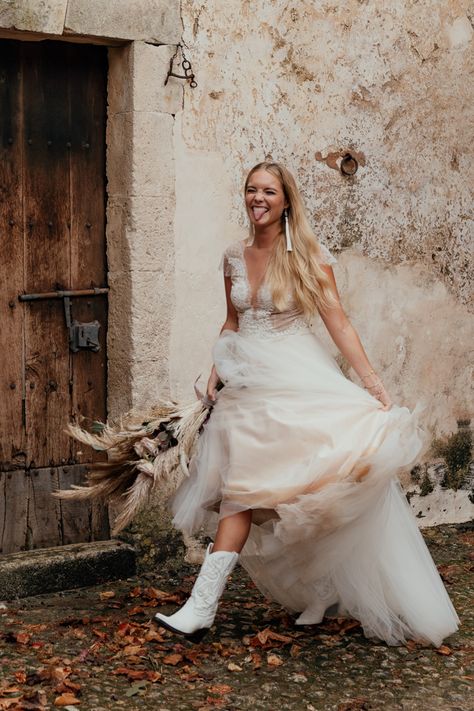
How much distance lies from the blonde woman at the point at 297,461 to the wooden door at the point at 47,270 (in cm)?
91

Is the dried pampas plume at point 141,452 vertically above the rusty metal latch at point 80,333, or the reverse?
the rusty metal latch at point 80,333

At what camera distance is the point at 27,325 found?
5066mm

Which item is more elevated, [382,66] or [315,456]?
[382,66]

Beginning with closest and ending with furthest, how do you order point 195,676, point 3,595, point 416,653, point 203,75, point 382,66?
1. point 195,676
2. point 416,653
3. point 3,595
4. point 203,75
5. point 382,66

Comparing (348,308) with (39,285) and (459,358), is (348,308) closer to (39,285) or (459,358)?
(459,358)

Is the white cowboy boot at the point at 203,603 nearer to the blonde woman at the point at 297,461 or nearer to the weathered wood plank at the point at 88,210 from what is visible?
the blonde woman at the point at 297,461

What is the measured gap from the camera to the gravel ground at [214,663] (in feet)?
12.6

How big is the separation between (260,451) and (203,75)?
6.77 ft

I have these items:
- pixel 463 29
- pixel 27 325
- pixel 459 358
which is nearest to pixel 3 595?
pixel 27 325

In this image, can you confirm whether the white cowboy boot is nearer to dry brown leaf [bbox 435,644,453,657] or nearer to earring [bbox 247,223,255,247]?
dry brown leaf [bbox 435,644,453,657]

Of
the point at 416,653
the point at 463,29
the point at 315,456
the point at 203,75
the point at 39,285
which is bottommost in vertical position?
the point at 416,653

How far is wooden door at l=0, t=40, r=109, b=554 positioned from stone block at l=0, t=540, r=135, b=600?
120 mm

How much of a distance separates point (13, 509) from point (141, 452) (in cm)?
98

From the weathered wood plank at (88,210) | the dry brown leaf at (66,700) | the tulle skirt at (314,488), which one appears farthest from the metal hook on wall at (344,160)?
the dry brown leaf at (66,700)
